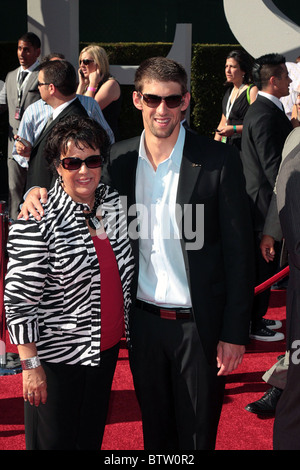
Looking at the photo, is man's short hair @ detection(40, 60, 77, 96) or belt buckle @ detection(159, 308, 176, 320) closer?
belt buckle @ detection(159, 308, 176, 320)

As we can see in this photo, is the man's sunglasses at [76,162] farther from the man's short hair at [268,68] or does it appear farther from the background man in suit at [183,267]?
the man's short hair at [268,68]

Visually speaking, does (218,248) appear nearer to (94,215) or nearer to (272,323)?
(94,215)

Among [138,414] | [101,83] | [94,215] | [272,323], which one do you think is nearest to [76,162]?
[94,215]

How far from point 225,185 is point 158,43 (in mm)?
11987

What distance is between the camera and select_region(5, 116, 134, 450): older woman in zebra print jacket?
2.81 meters

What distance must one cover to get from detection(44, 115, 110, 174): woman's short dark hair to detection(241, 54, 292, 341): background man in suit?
294 cm

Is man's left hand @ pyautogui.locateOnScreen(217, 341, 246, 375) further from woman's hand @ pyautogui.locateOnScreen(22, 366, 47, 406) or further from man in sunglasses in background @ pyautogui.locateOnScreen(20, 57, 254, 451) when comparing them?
woman's hand @ pyautogui.locateOnScreen(22, 366, 47, 406)

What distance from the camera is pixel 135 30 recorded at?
50.5 feet

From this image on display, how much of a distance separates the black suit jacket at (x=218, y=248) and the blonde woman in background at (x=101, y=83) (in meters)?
4.86

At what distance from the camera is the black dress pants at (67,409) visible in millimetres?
2918

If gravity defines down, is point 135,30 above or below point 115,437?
above

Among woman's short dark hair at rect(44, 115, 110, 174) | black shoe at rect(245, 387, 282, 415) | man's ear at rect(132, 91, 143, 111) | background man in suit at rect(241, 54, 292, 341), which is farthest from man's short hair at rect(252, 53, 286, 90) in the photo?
woman's short dark hair at rect(44, 115, 110, 174)

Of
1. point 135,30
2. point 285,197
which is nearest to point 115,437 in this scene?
point 285,197
